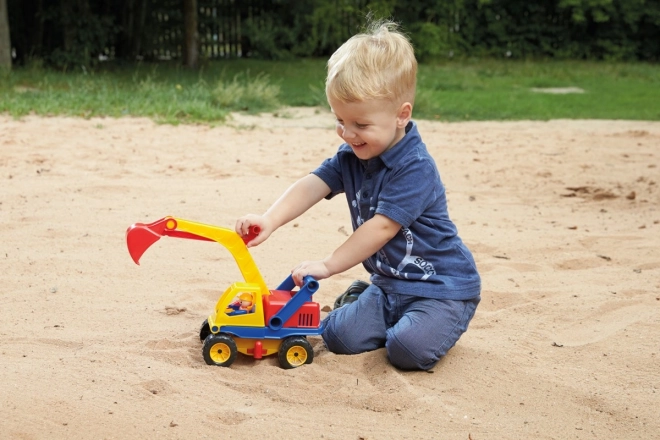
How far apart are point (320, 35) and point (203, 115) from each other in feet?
34.5

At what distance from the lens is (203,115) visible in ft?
26.0

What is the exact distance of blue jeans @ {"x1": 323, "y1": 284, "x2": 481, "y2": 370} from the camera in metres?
2.66

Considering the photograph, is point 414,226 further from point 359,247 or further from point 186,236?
point 186,236

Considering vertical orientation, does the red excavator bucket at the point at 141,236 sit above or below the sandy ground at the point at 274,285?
above

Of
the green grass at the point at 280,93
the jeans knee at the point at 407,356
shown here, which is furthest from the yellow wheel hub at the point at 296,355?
the green grass at the point at 280,93

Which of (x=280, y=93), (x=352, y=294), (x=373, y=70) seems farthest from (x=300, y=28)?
(x=373, y=70)

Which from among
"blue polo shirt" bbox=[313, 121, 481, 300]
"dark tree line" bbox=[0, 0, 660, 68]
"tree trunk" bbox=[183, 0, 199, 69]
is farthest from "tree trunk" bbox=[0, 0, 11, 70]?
"blue polo shirt" bbox=[313, 121, 481, 300]

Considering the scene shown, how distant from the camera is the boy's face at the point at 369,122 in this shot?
2652 mm

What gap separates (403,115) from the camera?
274 centimetres

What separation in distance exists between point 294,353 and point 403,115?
85 cm

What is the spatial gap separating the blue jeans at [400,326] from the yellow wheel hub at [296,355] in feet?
0.48

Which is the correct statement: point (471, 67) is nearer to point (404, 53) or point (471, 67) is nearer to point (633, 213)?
point (633, 213)

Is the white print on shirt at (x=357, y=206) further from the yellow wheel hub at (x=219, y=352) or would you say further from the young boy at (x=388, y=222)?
the yellow wheel hub at (x=219, y=352)

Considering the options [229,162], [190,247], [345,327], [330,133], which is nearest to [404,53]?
[345,327]
